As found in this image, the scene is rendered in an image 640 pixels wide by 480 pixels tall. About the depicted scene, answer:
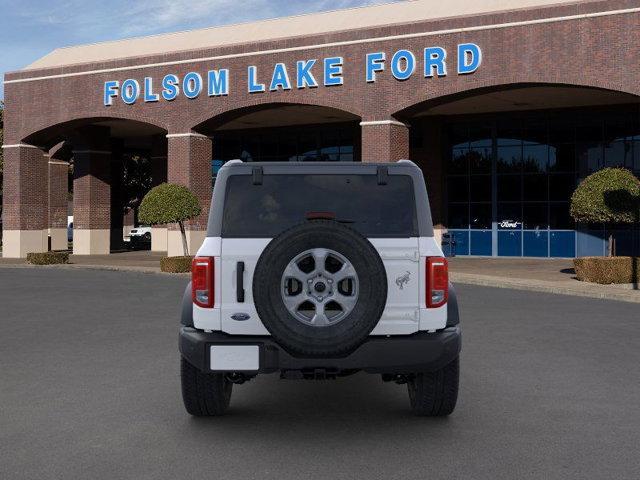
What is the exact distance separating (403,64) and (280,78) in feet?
16.9

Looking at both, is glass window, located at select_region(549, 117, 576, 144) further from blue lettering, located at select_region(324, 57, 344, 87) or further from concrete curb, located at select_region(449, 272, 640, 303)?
concrete curb, located at select_region(449, 272, 640, 303)

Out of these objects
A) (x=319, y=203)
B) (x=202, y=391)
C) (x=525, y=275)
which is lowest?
(x=202, y=391)

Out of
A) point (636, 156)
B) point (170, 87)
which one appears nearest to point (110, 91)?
point (170, 87)

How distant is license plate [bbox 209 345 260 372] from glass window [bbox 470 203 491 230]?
105ft

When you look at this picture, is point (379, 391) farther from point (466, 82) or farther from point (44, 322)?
point (466, 82)

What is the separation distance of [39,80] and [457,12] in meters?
20.0

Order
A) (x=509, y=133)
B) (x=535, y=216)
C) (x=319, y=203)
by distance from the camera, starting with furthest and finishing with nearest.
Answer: (x=509, y=133)
(x=535, y=216)
(x=319, y=203)

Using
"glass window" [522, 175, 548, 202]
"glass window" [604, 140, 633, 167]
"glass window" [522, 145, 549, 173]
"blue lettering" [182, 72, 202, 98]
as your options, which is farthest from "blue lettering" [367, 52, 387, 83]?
"glass window" [604, 140, 633, 167]

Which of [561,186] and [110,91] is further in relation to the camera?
[110,91]

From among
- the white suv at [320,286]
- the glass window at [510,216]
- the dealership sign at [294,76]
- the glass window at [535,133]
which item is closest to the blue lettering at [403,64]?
the dealership sign at [294,76]

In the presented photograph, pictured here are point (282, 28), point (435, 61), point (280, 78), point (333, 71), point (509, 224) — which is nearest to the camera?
point (435, 61)

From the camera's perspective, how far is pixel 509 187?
3656 cm

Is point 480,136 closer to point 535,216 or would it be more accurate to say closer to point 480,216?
point 480,216

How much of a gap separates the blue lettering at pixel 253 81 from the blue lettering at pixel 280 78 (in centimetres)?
52
